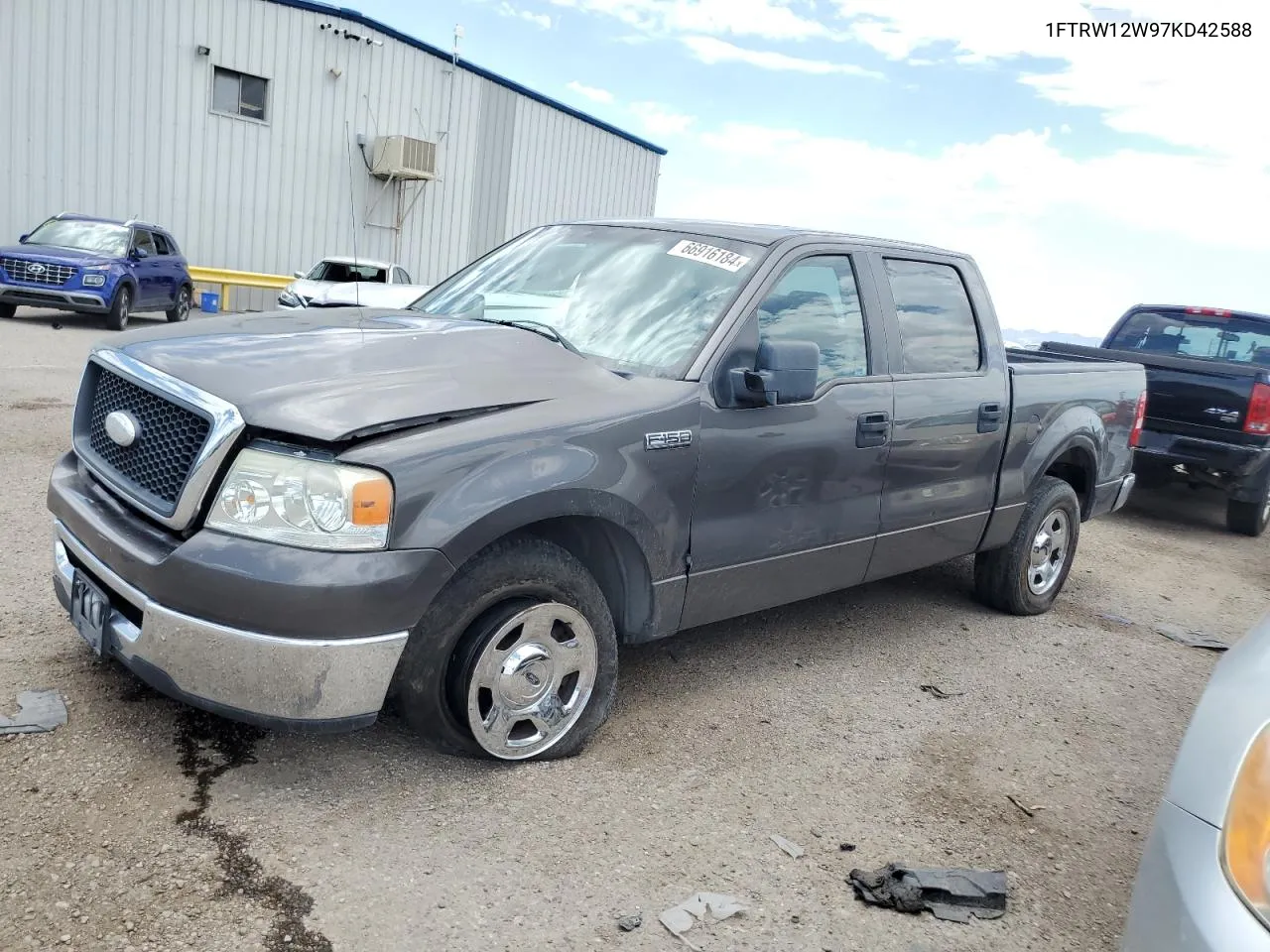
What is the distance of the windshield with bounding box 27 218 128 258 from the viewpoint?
615 inches

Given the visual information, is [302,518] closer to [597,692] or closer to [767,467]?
[597,692]

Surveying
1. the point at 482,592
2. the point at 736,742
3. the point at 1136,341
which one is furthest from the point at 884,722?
the point at 1136,341

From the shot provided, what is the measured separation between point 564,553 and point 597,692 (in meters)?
0.51

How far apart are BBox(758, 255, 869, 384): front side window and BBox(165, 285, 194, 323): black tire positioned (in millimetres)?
15749

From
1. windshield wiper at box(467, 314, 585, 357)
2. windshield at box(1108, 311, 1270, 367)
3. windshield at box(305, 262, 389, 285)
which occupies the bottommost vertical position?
windshield at box(305, 262, 389, 285)

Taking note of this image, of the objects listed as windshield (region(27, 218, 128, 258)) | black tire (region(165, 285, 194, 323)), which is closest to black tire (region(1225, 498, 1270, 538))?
windshield (region(27, 218, 128, 258))

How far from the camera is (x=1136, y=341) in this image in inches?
401

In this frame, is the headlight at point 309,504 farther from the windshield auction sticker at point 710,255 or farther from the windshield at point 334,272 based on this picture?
the windshield at point 334,272

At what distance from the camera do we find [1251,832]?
189 centimetres

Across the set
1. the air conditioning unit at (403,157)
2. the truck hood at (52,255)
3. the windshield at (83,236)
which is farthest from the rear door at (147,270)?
the air conditioning unit at (403,157)

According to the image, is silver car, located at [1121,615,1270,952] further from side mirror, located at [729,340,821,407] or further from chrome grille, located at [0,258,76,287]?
chrome grille, located at [0,258,76,287]

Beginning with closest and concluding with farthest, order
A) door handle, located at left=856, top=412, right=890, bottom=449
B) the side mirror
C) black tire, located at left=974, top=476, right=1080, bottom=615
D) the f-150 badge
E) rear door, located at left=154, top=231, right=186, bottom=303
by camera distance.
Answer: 1. the f-150 badge
2. the side mirror
3. door handle, located at left=856, top=412, right=890, bottom=449
4. black tire, located at left=974, top=476, right=1080, bottom=615
5. rear door, located at left=154, top=231, right=186, bottom=303

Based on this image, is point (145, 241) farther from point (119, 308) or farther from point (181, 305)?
point (119, 308)

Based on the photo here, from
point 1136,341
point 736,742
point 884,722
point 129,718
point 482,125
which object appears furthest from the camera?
point 482,125
